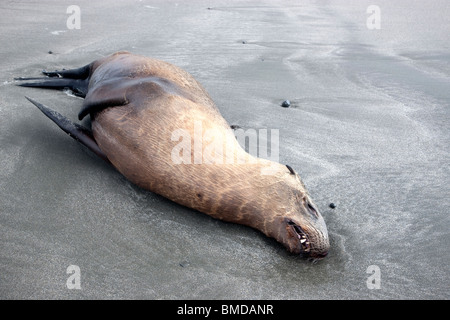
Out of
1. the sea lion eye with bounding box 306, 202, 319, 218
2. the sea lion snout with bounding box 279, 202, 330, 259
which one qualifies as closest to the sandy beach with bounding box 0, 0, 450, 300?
the sea lion snout with bounding box 279, 202, 330, 259

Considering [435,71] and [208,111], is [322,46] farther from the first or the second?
[208,111]

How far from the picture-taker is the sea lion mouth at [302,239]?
2816 millimetres

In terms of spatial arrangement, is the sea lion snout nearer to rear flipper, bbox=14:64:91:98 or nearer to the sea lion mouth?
the sea lion mouth

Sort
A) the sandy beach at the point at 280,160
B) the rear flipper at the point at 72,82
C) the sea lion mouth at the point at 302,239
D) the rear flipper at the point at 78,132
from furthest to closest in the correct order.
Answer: the rear flipper at the point at 72,82
the rear flipper at the point at 78,132
the sea lion mouth at the point at 302,239
the sandy beach at the point at 280,160

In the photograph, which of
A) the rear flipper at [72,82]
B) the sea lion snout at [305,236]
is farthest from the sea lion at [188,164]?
the rear flipper at [72,82]

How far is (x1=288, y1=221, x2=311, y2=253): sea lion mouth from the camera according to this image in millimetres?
2816

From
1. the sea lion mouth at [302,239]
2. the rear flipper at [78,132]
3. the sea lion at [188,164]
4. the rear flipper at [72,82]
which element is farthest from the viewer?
the rear flipper at [72,82]

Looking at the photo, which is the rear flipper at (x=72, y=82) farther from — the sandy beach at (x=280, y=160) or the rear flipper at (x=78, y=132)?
the rear flipper at (x=78, y=132)

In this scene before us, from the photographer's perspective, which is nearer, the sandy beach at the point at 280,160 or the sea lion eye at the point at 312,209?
the sandy beach at the point at 280,160

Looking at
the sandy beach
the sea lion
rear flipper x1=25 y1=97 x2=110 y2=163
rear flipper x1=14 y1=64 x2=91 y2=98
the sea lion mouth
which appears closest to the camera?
the sandy beach

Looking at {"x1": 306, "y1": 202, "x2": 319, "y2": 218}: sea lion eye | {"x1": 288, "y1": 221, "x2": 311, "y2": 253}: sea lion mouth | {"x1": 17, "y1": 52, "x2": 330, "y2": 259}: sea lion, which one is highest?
{"x1": 17, "y1": 52, "x2": 330, "y2": 259}: sea lion

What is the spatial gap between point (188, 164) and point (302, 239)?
833mm

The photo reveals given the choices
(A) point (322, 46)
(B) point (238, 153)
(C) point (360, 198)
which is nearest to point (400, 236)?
(C) point (360, 198)

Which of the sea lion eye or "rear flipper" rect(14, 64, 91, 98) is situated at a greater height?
"rear flipper" rect(14, 64, 91, 98)
